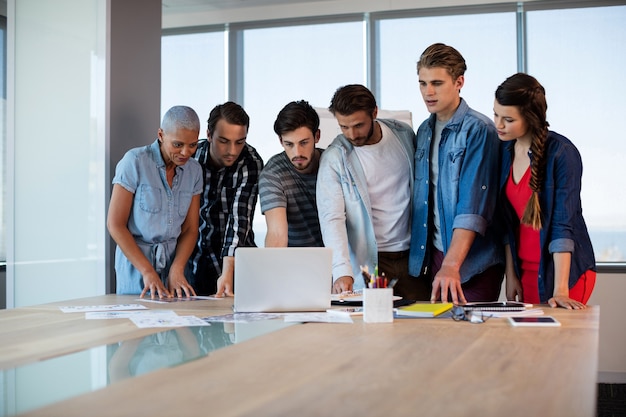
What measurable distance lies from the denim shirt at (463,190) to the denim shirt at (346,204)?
0.52 feet

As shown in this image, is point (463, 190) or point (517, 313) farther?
point (463, 190)

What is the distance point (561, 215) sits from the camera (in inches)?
101

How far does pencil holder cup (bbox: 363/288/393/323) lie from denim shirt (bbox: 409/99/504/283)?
800 mm

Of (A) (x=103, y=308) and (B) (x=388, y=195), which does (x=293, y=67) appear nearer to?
(B) (x=388, y=195)

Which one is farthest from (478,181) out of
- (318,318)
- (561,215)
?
(318,318)

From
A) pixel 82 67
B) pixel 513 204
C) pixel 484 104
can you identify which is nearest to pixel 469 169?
pixel 513 204

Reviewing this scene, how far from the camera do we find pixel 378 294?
206 centimetres

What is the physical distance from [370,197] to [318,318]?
1099mm

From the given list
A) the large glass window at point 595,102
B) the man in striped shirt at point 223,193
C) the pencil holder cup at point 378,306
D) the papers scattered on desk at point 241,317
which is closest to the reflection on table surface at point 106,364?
the papers scattered on desk at point 241,317

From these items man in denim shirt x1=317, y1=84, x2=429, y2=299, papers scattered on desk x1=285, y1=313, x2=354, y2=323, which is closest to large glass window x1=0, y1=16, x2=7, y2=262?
man in denim shirt x1=317, y1=84, x2=429, y2=299

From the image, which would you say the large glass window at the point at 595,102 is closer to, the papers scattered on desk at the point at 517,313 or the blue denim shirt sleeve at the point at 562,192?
the blue denim shirt sleeve at the point at 562,192

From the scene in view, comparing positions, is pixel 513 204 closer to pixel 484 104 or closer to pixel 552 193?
pixel 552 193

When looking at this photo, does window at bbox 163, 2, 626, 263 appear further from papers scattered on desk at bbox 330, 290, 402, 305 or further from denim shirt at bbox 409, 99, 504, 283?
papers scattered on desk at bbox 330, 290, 402, 305

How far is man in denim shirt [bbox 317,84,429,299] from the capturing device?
120 inches
